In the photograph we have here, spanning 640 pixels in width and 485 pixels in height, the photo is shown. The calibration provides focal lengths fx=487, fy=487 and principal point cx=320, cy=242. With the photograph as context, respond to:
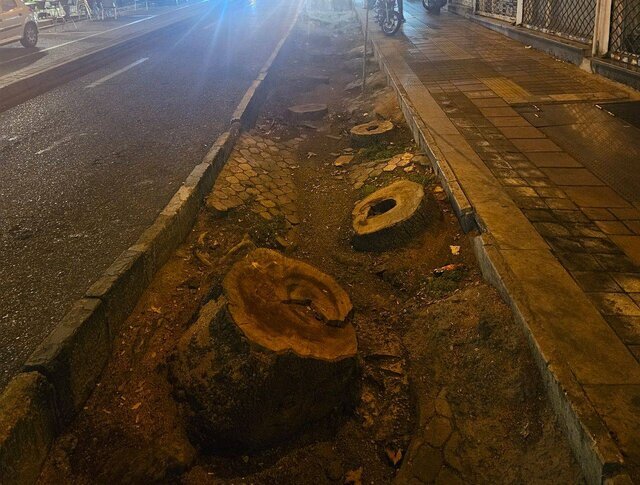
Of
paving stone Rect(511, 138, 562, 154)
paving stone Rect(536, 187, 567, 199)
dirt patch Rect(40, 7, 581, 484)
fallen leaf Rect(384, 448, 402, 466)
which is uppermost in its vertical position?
paving stone Rect(511, 138, 562, 154)

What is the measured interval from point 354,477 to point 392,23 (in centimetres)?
1468

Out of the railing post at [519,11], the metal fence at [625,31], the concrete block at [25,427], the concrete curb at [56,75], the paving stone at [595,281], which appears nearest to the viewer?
the concrete block at [25,427]

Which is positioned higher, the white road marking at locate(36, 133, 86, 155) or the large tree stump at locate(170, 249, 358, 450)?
the white road marking at locate(36, 133, 86, 155)

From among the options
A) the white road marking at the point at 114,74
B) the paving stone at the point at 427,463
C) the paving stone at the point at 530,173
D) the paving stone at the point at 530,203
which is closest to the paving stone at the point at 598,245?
the paving stone at the point at 530,203

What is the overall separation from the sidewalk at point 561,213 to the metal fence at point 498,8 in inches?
218

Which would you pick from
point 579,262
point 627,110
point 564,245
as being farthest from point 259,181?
point 627,110

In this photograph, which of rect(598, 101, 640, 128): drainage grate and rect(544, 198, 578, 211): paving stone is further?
rect(598, 101, 640, 128): drainage grate

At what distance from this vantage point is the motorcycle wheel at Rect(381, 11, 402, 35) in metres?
14.9

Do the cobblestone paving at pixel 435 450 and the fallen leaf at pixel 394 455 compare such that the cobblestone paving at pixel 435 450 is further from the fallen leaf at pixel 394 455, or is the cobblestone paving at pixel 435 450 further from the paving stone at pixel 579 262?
the paving stone at pixel 579 262

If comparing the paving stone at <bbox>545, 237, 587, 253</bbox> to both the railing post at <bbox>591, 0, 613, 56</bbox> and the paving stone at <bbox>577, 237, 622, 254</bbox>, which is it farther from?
the railing post at <bbox>591, 0, 613, 56</bbox>

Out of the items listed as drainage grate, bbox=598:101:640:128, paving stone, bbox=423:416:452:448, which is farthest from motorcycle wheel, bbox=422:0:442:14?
paving stone, bbox=423:416:452:448

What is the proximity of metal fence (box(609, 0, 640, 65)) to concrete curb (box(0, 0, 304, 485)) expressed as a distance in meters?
8.10

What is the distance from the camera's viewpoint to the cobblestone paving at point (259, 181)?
594cm

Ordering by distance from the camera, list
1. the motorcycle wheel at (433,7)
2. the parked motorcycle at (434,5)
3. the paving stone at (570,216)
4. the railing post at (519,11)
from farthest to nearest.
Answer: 1. the motorcycle wheel at (433,7)
2. the parked motorcycle at (434,5)
3. the railing post at (519,11)
4. the paving stone at (570,216)
